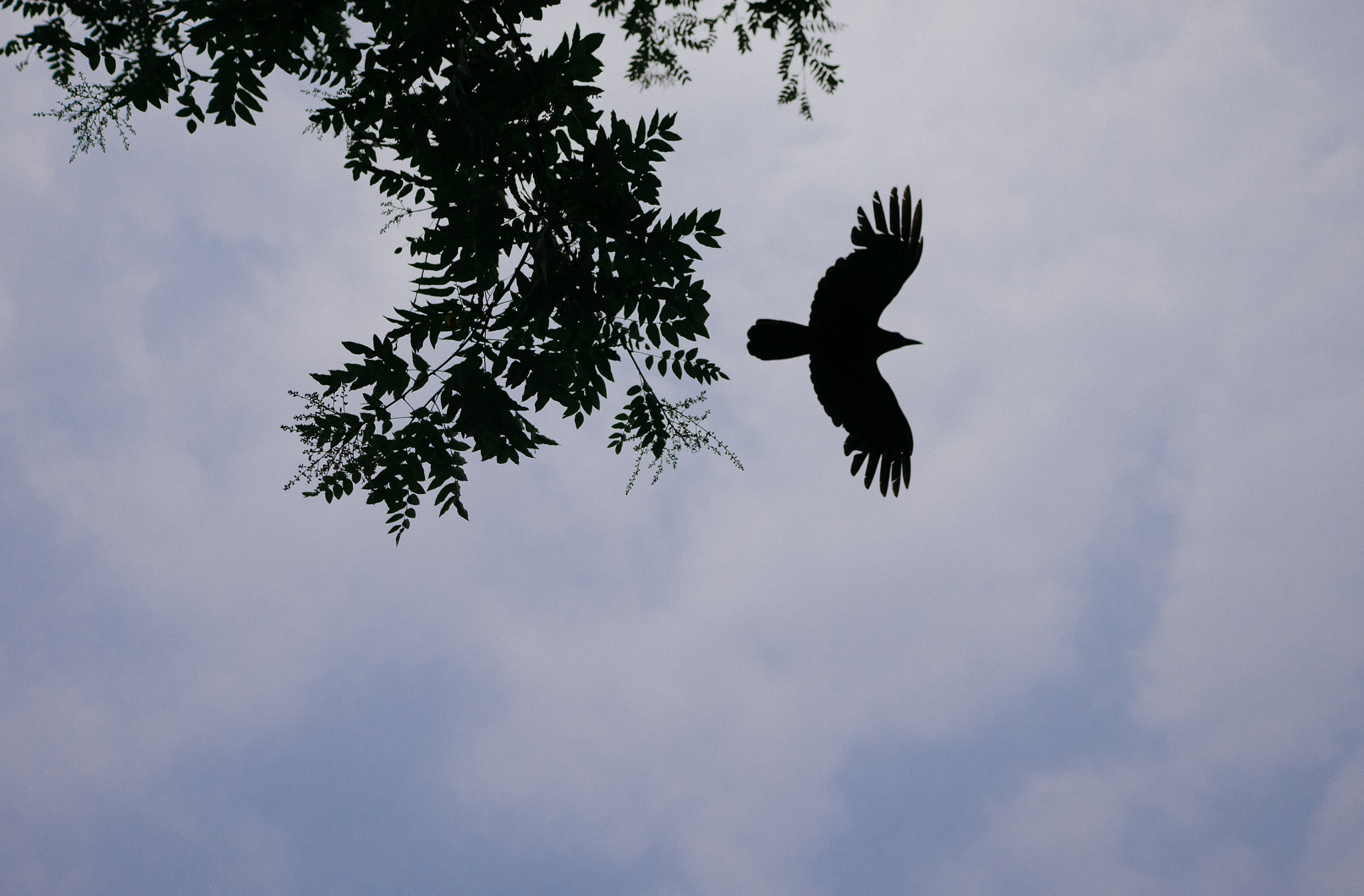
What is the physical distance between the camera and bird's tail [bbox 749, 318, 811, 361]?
10.3 ft

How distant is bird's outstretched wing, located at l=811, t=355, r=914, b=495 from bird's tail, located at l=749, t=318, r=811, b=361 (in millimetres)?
102

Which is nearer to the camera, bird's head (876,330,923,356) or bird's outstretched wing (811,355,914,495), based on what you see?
bird's head (876,330,923,356)

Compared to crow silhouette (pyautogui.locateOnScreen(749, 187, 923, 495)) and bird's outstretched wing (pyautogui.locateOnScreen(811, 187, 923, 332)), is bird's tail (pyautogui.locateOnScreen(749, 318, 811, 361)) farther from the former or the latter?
bird's outstretched wing (pyautogui.locateOnScreen(811, 187, 923, 332))

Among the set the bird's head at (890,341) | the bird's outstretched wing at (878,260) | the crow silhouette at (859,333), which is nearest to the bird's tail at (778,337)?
the crow silhouette at (859,333)

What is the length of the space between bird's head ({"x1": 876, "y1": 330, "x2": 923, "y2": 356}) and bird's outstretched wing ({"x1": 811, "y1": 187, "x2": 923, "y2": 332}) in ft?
0.43

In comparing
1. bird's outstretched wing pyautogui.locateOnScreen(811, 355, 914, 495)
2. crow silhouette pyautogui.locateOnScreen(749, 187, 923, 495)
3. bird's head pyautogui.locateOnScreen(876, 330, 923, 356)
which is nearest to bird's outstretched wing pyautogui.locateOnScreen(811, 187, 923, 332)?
crow silhouette pyautogui.locateOnScreen(749, 187, 923, 495)

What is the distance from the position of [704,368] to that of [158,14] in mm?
2745

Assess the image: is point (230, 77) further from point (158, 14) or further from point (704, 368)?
point (704, 368)

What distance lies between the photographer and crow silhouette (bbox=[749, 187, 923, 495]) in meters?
3.09

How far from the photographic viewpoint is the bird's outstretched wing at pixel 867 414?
3225 mm

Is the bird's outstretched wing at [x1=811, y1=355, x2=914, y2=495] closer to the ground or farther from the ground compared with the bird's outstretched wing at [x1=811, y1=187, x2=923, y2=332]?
closer to the ground

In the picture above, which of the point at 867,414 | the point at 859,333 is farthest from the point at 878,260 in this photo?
the point at 867,414

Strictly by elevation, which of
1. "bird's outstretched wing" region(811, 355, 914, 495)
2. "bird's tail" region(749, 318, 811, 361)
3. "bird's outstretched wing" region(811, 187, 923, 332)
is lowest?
"bird's outstretched wing" region(811, 355, 914, 495)

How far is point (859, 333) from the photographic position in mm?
3156
